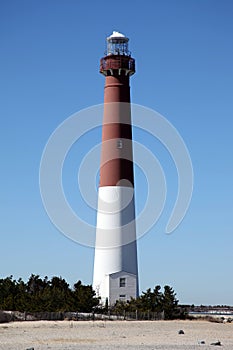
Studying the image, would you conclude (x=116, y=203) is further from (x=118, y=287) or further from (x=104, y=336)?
(x=104, y=336)

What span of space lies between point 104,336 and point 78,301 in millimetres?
15625

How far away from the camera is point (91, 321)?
4706 centimetres

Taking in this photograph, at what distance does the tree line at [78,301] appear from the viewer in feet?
167

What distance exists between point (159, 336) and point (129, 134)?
60.6 ft

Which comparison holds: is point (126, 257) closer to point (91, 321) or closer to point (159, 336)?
point (91, 321)

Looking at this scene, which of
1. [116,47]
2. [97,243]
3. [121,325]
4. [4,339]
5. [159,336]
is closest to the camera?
[4,339]

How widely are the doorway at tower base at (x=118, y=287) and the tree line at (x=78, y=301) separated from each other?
0.59 metres

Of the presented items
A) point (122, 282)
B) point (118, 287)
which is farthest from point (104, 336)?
point (118, 287)

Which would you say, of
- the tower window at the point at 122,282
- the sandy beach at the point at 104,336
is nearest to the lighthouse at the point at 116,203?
the tower window at the point at 122,282

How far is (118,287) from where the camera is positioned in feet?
170

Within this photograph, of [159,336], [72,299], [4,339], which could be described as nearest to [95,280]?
[72,299]

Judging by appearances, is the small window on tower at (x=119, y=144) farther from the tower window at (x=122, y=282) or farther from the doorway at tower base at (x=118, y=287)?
the tower window at (x=122, y=282)

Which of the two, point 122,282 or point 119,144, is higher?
point 119,144

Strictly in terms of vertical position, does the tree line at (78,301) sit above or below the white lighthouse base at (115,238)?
below
